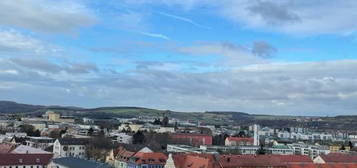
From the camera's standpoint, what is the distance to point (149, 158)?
7875 centimetres

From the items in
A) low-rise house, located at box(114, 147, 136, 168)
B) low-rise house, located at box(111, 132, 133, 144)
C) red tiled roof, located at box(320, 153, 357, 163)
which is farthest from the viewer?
low-rise house, located at box(111, 132, 133, 144)

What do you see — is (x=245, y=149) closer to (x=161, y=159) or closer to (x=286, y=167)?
(x=161, y=159)

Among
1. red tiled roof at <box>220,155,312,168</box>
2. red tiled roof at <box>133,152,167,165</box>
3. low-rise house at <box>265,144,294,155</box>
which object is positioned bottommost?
low-rise house at <box>265,144,294,155</box>

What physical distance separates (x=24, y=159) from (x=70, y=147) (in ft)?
114

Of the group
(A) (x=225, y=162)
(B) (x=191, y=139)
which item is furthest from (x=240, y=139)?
(A) (x=225, y=162)

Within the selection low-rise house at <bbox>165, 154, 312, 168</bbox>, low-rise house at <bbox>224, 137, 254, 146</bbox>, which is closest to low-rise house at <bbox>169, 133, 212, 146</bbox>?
low-rise house at <bbox>224, 137, 254, 146</bbox>

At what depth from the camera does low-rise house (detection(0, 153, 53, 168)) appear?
7262 centimetres

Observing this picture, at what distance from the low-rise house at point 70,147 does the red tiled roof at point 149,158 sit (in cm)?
3252

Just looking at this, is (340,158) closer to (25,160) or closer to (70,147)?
(25,160)

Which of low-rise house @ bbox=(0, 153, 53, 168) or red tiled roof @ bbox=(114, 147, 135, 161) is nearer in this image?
low-rise house @ bbox=(0, 153, 53, 168)

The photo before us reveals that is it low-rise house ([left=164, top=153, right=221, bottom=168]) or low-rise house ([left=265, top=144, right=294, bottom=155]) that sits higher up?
low-rise house ([left=164, top=153, right=221, bottom=168])

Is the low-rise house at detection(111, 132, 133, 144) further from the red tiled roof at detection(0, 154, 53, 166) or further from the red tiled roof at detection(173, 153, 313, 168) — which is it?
the red tiled roof at detection(173, 153, 313, 168)

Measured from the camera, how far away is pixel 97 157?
101812mm

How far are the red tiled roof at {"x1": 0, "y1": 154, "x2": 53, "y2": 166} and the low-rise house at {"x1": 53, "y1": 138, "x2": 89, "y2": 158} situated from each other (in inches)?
1176
